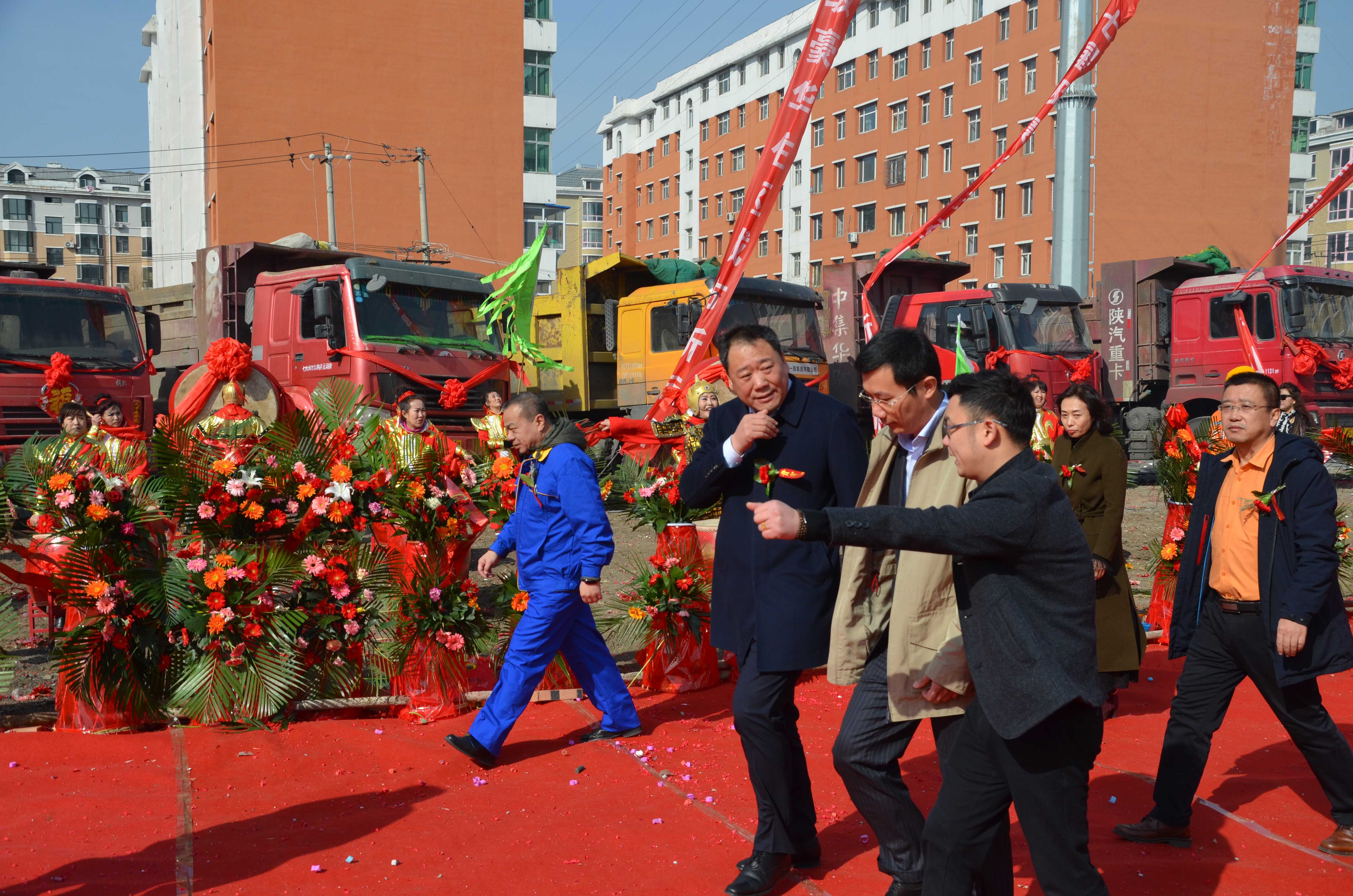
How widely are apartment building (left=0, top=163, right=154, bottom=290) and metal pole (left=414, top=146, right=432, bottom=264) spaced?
59184 millimetres

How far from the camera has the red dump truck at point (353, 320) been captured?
11586mm

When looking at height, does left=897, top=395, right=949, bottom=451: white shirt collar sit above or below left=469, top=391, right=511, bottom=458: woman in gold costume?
above

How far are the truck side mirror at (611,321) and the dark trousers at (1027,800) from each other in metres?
13.4

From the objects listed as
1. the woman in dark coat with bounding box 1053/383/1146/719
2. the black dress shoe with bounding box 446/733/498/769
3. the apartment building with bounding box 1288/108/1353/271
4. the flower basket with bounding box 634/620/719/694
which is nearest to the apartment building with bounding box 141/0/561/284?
the flower basket with bounding box 634/620/719/694

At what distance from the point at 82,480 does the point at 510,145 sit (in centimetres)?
3503

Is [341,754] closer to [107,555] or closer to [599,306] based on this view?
[107,555]

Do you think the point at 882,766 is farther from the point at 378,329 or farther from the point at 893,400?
the point at 378,329

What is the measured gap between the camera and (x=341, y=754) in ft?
16.2

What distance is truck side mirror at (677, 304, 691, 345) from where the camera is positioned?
14867 millimetres

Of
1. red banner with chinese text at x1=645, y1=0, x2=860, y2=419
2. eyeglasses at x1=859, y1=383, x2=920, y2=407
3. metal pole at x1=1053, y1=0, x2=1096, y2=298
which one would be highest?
metal pole at x1=1053, y1=0, x2=1096, y2=298

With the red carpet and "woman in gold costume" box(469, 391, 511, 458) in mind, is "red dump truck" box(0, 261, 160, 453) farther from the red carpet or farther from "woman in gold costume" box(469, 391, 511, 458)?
the red carpet

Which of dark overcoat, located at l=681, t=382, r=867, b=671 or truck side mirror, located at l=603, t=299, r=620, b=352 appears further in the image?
truck side mirror, located at l=603, t=299, r=620, b=352

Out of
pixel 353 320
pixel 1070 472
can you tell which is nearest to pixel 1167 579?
pixel 1070 472

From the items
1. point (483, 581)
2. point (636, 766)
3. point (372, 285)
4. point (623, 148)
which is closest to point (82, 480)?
point (636, 766)
